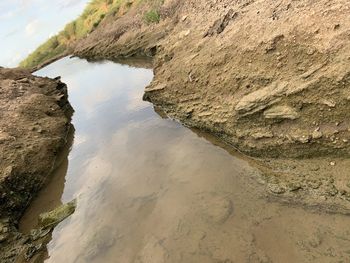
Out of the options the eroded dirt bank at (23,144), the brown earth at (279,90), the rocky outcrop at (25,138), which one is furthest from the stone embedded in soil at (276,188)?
the rocky outcrop at (25,138)

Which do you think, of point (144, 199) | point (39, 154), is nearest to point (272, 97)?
point (144, 199)

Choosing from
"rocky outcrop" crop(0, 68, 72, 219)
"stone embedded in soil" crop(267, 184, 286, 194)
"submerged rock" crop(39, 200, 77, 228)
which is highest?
"rocky outcrop" crop(0, 68, 72, 219)

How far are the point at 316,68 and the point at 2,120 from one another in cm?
1030

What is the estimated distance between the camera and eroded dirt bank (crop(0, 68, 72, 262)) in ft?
28.5

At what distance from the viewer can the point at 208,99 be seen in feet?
31.4

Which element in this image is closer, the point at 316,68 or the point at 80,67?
the point at 316,68

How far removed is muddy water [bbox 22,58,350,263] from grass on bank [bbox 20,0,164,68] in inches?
917

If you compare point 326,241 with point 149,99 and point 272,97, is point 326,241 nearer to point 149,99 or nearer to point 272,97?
point 272,97

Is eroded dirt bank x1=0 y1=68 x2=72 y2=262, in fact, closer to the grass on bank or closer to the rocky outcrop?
the rocky outcrop

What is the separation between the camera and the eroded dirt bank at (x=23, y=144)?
28.5 feet

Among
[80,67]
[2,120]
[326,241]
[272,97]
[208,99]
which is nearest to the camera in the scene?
[326,241]

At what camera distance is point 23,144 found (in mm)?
10836

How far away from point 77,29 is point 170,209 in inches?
1394

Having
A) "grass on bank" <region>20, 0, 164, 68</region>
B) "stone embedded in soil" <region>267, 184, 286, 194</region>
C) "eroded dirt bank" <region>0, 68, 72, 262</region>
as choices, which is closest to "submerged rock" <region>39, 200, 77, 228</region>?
"eroded dirt bank" <region>0, 68, 72, 262</region>
